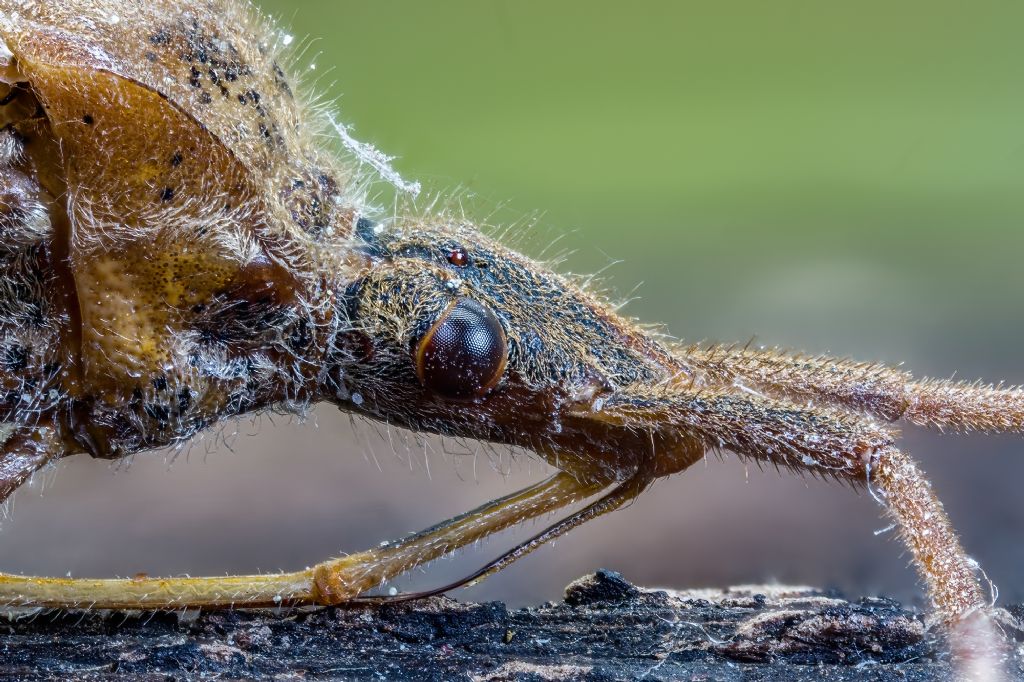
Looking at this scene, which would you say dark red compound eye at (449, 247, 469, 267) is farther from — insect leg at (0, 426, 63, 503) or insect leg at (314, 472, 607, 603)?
insect leg at (0, 426, 63, 503)

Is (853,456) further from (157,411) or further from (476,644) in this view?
(157,411)

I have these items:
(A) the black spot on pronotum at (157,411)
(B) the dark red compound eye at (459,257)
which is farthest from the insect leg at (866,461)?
(A) the black spot on pronotum at (157,411)

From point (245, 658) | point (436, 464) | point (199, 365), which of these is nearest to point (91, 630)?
point (245, 658)

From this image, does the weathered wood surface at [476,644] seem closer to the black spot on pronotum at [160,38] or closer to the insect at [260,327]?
the insect at [260,327]

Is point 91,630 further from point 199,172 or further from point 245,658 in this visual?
point 199,172

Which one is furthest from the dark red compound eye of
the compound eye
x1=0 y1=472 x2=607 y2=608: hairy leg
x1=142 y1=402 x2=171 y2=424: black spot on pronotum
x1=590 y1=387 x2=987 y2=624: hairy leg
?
x1=142 y1=402 x2=171 y2=424: black spot on pronotum

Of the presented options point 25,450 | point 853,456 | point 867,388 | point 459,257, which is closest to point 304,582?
point 25,450

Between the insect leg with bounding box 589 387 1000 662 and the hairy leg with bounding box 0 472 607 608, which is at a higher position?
the insect leg with bounding box 589 387 1000 662
